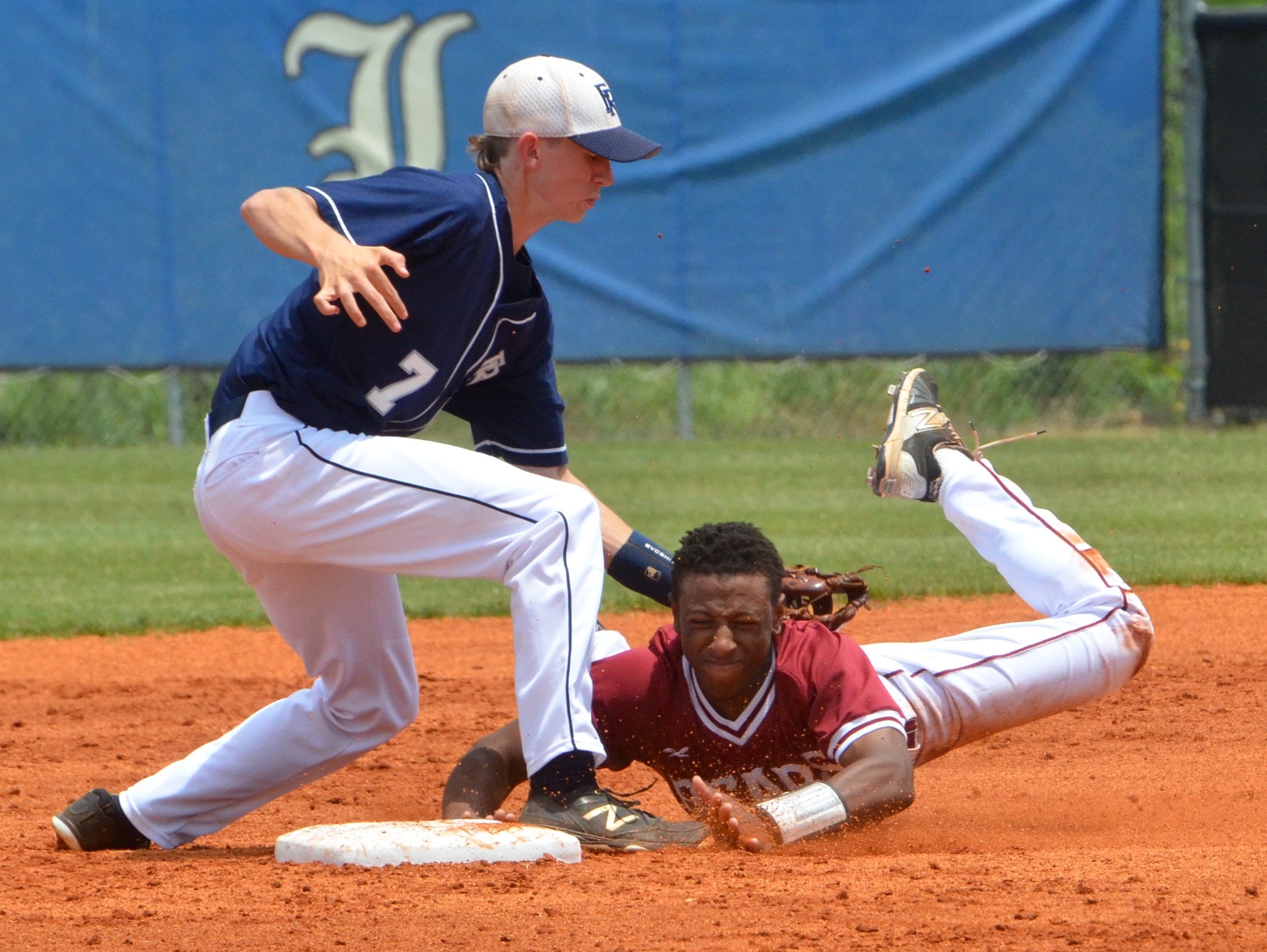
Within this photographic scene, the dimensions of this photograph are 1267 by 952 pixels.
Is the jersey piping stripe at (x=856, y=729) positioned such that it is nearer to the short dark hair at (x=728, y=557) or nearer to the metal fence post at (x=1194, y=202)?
the short dark hair at (x=728, y=557)

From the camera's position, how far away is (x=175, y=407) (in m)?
11.5

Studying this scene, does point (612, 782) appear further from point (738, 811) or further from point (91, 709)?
point (91, 709)

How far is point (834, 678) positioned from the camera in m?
3.50

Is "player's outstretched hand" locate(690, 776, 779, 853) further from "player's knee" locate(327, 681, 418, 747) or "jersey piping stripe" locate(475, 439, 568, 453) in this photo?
"jersey piping stripe" locate(475, 439, 568, 453)

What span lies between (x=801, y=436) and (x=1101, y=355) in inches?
83.4

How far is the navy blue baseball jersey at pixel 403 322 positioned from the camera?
128 inches

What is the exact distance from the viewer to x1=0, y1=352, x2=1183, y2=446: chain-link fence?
11578mm

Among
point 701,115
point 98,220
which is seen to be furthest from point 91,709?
point 701,115

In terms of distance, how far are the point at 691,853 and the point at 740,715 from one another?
1.17 ft

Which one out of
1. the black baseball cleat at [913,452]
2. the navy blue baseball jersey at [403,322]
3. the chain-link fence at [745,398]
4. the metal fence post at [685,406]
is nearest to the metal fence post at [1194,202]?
the chain-link fence at [745,398]

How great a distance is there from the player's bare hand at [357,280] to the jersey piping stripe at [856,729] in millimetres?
1226

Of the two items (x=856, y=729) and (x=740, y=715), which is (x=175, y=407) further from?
(x=856, y=729)

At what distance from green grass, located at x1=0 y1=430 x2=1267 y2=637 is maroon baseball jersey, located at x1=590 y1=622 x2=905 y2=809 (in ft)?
11.0

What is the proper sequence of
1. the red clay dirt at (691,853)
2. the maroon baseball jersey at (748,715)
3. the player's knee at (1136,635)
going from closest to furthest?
the red clay dirt at (691,853) → the maroon baseball jersey at (748,715) → the player's knee at (1136,635)
